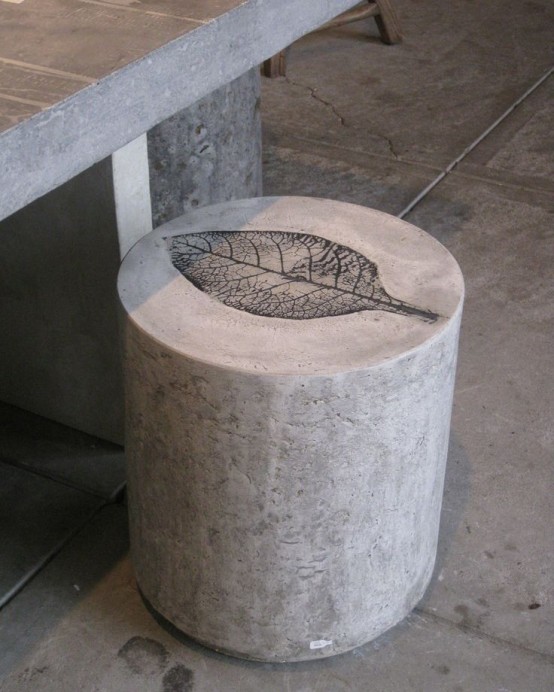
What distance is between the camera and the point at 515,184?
11.6 ft

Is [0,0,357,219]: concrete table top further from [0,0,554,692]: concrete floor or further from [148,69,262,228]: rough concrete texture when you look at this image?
[0,0,554,692]: concrete floor

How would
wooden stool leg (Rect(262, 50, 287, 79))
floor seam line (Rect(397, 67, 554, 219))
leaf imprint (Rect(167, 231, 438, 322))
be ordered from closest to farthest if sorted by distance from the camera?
1. leaf imprint (Rect(167, 231, 438, 322))
2. floor seam line (Rect(397, 67, 554, 219))
3. wooden stool leg (Rect(262, 50, 287, 79))

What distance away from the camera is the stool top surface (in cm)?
155

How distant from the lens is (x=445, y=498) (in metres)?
2.21

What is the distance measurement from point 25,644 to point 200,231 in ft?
2.58

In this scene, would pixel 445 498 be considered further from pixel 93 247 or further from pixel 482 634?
pixel 93 247

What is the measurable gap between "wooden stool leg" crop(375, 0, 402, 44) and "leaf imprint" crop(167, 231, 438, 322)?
10.1ft

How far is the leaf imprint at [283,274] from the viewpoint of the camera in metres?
1.65

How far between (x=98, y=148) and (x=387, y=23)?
139 inches

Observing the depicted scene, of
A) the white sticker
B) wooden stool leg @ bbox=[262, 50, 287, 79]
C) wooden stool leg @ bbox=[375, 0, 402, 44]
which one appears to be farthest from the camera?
wooden stool leg @ bbox=[375, 0, 402, 44]

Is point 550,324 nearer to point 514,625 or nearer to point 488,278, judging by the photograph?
point 488,278

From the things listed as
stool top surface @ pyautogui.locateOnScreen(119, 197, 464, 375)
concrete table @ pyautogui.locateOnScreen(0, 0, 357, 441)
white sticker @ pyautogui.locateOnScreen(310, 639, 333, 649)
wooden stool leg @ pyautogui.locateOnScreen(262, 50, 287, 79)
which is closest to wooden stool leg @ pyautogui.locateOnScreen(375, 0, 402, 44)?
wooden stool leg @ pyautogui.locateOnScreen(262, 50, 287, 79)

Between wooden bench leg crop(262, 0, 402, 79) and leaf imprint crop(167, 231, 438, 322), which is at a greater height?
leaf imprint crop(167, 231, 438, 322)

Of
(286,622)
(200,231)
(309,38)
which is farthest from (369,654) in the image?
(309,38)
